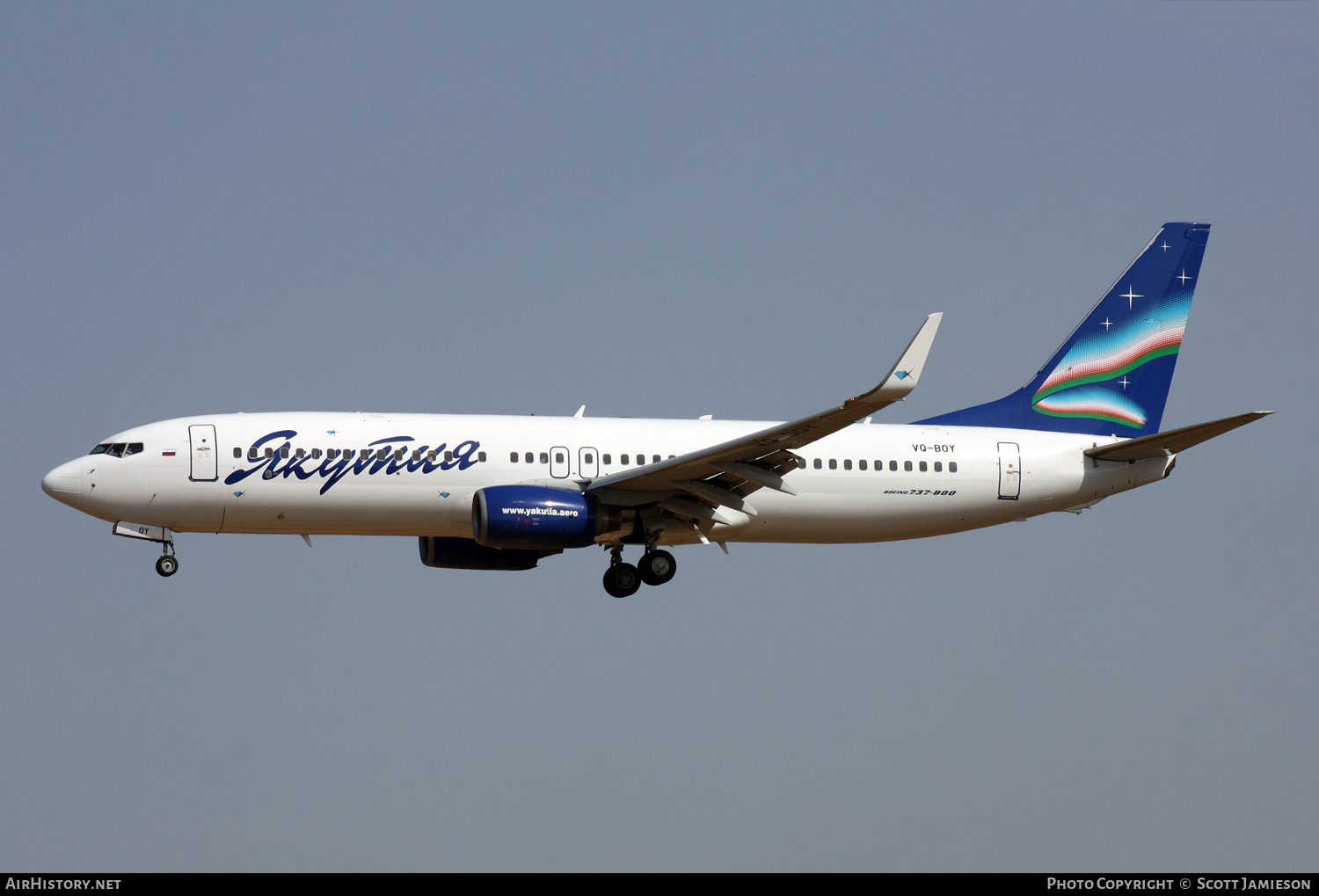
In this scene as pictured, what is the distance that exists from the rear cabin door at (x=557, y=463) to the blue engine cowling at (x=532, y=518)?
1.19 m

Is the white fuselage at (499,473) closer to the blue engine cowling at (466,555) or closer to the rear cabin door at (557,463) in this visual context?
the rear cabin door at (557,463)

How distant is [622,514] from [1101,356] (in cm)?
1436

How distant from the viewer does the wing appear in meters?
32.2

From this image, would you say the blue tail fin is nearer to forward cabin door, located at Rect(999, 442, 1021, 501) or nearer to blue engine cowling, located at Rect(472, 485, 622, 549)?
forward cabin door, located at Rect(999, 442, 1021, 501)

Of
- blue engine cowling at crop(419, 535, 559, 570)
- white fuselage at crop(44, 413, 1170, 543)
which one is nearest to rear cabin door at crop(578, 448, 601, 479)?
white fuselage at crop(44, 413, 1170, 543)

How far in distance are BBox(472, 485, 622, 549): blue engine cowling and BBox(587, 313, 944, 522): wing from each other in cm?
81

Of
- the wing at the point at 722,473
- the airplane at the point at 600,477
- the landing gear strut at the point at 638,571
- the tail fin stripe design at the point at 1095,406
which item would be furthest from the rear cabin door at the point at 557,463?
the tail fin stripe design at the point at 1095,406

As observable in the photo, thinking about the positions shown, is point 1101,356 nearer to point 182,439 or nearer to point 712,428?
point 712,428

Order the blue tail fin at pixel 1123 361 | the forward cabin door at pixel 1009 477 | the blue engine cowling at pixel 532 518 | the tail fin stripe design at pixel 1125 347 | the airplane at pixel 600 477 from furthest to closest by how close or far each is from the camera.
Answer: the tail fin stripe design at pixel 1125 347 → the blue tail fin at pixel 1123 361 → the forward cabin door at pixel 1009 477 → the airplane at pixel 600 477 → the blue engine cowling at pixel 532 518

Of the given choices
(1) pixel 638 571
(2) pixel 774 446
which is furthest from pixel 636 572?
(2) pixel 774 446

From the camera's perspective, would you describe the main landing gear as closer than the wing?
No

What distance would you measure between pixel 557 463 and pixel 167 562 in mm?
8940

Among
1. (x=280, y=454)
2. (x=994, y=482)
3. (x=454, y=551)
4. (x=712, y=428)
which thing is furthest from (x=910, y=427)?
(x=280, y=454)

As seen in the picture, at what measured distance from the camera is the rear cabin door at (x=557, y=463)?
117 feet
